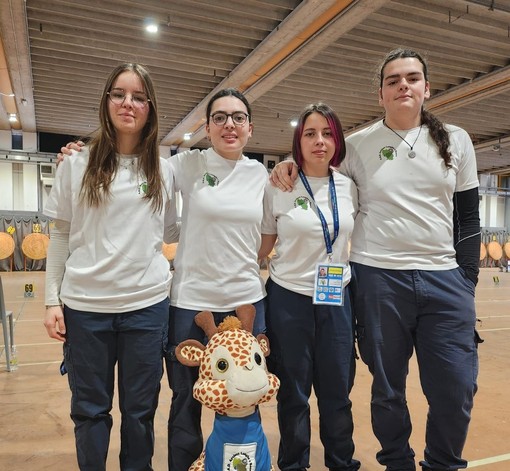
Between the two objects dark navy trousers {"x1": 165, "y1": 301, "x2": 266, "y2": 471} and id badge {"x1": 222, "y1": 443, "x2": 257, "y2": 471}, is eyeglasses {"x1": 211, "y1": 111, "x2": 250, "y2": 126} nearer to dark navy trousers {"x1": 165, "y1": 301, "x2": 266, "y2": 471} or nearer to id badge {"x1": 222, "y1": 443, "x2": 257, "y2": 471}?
dark navy trousers {"x1": 165, "y1": 301, "x2": 266, "y2": 471}

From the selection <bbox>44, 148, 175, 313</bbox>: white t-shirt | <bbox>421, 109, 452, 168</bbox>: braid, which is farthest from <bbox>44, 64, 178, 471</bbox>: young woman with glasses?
<bbox>421, 109, 452, 168</bbox>: braid

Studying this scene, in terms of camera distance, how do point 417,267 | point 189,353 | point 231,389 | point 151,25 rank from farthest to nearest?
point 151,25 < point 417,267 < point 189,353 < point 231,389

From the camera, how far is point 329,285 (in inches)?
67.9

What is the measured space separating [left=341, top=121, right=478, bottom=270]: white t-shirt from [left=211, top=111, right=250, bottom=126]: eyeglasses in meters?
0.53

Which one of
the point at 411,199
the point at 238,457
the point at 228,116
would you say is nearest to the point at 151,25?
the point at 228,116

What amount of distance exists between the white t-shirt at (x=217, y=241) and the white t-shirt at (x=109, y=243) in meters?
0.14

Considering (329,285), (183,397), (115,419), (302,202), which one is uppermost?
(302,202)

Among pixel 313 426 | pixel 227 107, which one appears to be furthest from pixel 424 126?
pixel 313 426

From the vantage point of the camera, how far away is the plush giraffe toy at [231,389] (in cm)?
150

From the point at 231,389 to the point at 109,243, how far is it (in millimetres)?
642

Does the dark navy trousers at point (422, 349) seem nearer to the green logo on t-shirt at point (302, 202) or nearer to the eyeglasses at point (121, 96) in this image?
the green logo on t-shirt at point (302, 202)

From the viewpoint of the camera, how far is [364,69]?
296 inches

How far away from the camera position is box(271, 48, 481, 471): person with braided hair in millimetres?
1722

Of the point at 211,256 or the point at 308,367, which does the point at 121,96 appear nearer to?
the point at 211,256
